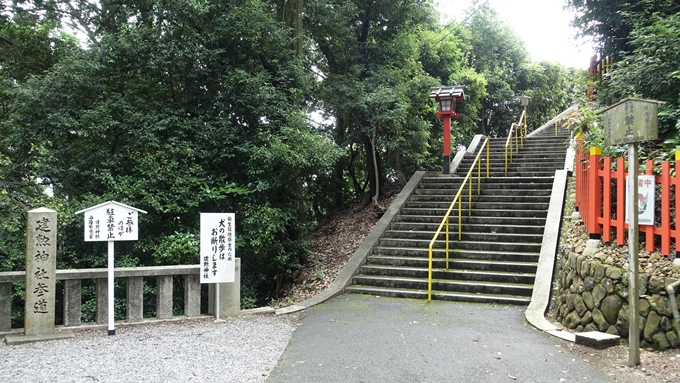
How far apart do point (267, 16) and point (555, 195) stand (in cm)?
773

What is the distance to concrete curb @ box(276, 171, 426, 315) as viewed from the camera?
7.63 metres

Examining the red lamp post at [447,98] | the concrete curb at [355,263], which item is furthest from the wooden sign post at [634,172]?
the red lamp post at [447,98]

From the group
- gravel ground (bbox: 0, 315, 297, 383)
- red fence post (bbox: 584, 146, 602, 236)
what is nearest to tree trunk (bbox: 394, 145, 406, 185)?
red fence post (bbox: 584, 146, 602, 236)

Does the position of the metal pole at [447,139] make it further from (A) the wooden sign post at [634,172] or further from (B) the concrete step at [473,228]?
(A) the wooden sign post at [634,172]

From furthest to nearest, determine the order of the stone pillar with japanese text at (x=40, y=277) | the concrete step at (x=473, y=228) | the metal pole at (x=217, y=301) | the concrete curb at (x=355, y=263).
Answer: the concrete step at (x=473, y=228) → the concrete curb at (x=355, y=263) → the metal pole at (x=217, y=301) → the stone pillar with japanese text at (x=40, y=277)

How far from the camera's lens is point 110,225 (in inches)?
237

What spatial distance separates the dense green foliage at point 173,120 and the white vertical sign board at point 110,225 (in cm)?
251

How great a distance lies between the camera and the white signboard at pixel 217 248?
6573 mm

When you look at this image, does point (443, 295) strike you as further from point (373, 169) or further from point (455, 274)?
point (373, 169)

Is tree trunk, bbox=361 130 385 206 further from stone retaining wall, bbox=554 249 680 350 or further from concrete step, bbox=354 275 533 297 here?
stone retaining wall, bbox=554 249 680 350

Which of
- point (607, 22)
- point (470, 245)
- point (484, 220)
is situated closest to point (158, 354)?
point (470, 245)

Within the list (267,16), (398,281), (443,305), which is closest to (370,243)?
(398,281)

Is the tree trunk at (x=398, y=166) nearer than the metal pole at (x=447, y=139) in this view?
No

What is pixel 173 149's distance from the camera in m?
9.12
